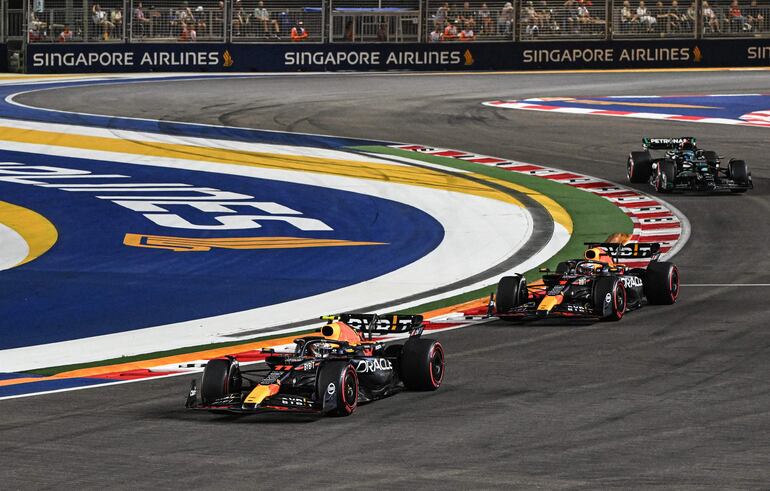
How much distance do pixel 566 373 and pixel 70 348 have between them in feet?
17.3

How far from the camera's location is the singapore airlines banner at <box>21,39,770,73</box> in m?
46.8

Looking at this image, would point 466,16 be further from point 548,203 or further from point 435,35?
point 548,203

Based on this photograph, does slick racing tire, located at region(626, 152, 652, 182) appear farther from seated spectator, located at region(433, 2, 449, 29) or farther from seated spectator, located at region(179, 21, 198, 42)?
seated spectator, located at region(179, 21, 198, 42)

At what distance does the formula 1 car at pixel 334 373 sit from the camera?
11.3m

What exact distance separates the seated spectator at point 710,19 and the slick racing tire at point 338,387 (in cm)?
3698

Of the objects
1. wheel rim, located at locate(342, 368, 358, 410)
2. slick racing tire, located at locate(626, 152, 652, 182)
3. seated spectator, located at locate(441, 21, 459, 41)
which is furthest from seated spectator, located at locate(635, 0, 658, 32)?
wheel rim, located at locate(342, 368, 358, 410)

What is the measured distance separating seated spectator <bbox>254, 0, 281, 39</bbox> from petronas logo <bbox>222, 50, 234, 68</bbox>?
53.6 inches

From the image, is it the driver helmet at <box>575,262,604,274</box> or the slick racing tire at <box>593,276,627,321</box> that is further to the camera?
the driver helmet at <box>575,262,604,274</box>

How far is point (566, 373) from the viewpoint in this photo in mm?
13094

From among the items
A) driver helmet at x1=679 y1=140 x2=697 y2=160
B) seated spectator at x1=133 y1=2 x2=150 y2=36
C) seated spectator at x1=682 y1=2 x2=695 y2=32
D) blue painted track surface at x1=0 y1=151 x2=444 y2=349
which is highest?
seated spectator at x1=682 y1=2 x2=695 y2=32

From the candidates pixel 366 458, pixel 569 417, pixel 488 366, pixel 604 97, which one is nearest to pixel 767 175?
pixel 604 97

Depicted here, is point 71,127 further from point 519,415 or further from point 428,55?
point 519,415

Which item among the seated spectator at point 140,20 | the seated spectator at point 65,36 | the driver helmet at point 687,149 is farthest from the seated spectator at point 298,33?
the driver helmet at point 687,149

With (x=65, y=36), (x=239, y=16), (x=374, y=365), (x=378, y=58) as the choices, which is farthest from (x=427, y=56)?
(x=374, y=365)
